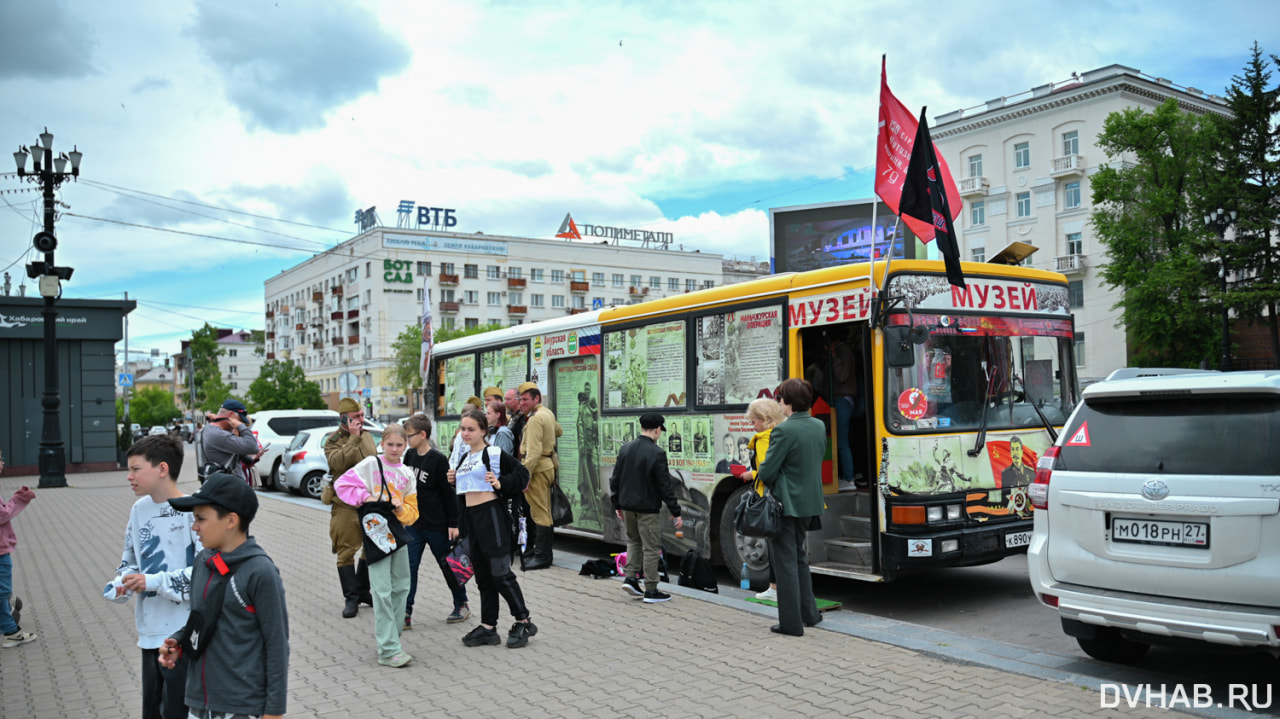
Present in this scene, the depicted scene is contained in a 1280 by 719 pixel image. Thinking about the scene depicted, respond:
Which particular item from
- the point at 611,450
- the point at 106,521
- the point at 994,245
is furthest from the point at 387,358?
the point at 611,450

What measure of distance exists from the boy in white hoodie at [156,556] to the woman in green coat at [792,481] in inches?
159

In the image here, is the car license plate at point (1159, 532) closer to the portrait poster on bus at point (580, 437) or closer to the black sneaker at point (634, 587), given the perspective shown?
the black sneaker at point (634, 587)

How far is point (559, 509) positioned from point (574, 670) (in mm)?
4697

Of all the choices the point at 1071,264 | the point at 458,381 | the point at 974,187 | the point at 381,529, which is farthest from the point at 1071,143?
the point at 381,529

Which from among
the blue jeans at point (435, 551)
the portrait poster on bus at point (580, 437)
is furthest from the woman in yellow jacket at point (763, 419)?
the portrait poster on bus at point (580, 437)

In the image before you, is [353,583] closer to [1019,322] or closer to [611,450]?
[611,450]

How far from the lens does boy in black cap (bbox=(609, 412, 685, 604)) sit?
27.3 ft

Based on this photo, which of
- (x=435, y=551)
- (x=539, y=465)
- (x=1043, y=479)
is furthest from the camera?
(x=539, y=465)

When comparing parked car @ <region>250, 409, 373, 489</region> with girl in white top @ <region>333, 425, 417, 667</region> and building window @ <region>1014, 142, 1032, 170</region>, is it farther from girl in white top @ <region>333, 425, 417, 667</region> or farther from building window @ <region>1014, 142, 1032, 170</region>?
building window @ <region>1014, 142, 1032, 170</region>

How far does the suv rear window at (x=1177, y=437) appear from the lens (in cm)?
498

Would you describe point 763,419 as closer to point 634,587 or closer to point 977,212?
point 634,587

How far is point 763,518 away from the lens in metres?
6.95

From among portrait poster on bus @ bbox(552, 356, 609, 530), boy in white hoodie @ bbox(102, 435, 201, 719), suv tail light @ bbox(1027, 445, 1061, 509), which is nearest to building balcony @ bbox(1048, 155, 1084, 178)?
portrait poster on bus @ bbox(552, 356, 609, 530)

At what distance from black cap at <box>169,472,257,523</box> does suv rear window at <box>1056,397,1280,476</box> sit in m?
4.54
